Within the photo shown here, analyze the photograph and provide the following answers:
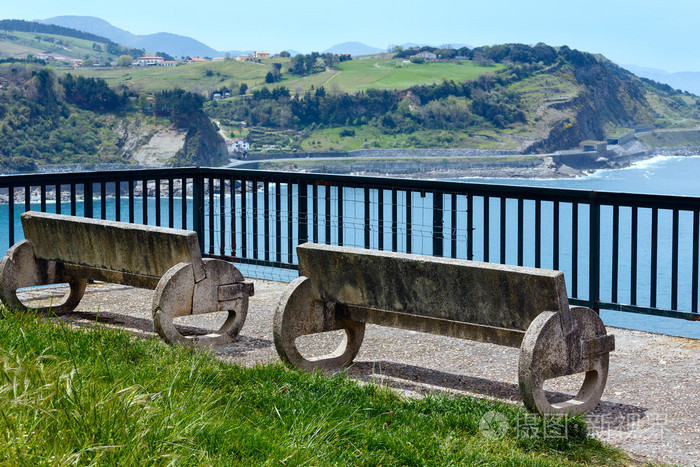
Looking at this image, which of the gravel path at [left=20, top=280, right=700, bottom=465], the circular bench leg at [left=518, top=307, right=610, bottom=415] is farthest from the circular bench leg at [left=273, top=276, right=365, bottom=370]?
the circular bench leg at [left=518, top=307, right=610, bottom=415]

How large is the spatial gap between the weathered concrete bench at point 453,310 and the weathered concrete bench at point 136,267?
35.8 inches

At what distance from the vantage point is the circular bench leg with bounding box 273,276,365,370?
4832 mm

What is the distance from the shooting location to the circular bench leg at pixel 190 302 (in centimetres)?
540

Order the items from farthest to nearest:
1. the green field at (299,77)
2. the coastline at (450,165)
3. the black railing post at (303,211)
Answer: the green field at (299,77), the coastline at (450,165), the black railing post at (303,211)

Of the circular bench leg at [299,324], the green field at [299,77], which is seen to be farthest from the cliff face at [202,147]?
the circular bench leg at [299,324]

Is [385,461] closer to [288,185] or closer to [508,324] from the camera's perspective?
[508,324]

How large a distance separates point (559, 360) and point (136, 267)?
3.24m

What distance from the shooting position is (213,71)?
19138 cm

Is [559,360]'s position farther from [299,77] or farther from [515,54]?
[515,54]

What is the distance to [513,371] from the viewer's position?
17.2 ft

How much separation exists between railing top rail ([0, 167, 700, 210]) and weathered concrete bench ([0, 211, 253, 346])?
125 centimetres

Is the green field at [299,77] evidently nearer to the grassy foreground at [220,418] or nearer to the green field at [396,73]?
the green field at [396,73]

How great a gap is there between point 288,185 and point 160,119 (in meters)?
132

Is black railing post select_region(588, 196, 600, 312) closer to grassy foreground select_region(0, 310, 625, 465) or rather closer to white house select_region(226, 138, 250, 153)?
grassy foreground select_region(0, 310, 625, 465)
